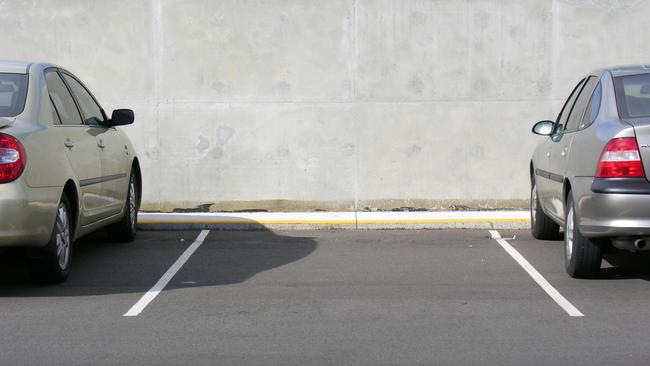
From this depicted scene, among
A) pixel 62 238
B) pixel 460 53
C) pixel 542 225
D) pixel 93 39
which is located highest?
pixel 93 39

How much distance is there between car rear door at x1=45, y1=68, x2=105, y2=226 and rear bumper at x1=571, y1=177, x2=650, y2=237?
13.3ft

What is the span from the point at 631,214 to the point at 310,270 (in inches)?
111

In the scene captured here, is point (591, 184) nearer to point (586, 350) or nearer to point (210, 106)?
point (586, 350)

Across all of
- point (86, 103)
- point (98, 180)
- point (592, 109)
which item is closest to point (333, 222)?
point (86, 103)

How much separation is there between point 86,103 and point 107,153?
0.58 metres

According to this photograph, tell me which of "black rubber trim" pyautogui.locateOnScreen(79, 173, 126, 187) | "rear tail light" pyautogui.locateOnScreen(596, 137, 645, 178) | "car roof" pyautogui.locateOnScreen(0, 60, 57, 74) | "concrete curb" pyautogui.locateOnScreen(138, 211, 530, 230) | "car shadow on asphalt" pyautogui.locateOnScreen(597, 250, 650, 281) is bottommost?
"car shadow on asphalt" pyautogui.locateOnScreen(597, 250, 650, 281)

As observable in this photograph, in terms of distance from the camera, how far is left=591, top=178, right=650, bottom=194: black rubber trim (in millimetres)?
7691

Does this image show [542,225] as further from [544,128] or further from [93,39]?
[93,39]

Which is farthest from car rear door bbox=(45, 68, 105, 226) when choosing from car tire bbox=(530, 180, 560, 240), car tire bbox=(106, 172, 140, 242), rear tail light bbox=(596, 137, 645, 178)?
car tire bbox=(530, 180, 560, 240)

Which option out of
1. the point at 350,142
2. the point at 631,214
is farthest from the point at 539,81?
the point at 631,214

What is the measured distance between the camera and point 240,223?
39.3ft

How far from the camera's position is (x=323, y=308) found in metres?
7.46

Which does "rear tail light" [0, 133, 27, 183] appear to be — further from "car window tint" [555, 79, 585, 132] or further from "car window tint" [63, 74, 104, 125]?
"car window tint" [555, 79, 585, 132]

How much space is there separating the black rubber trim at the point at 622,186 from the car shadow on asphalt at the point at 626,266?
1.04 metres
